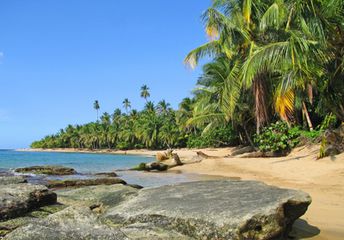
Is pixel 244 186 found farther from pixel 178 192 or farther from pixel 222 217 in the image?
pixel 222 217

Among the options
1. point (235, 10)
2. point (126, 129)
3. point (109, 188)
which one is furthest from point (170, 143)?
point (109, 188)

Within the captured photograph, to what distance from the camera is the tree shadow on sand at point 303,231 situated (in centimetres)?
558

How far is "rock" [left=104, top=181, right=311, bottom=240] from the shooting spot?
4.90 meters

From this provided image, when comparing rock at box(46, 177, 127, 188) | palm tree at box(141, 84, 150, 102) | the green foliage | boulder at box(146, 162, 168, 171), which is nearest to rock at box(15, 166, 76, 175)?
boulder at box(146, 162, 168, 171)

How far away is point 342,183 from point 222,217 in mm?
6548

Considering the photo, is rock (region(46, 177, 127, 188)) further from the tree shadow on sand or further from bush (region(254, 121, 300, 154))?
bush (region(254, 121, 300, 154))

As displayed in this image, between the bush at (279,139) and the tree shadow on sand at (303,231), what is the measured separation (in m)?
13.9

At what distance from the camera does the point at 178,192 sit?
20.8 ft

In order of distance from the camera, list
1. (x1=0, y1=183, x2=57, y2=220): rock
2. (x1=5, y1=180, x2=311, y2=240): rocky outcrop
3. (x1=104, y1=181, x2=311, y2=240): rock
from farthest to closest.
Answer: (x1=0, y1=183, x2=57, y2=220): rock < (x1=104, y1=181, x2=311, y2=240): rock < (x1=5, y1=180, x2=311, y2=240): rocky outcrop

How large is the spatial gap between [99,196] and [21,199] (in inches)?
→ 70.9

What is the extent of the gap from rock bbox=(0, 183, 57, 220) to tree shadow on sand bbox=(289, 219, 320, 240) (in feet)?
13.5

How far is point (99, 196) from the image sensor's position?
7.65 meters

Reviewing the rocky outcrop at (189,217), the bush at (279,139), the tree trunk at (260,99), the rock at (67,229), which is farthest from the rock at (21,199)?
the tree trunk at (260,99)

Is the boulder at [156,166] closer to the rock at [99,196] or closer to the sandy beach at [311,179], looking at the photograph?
the sandy beach at [311,179]
